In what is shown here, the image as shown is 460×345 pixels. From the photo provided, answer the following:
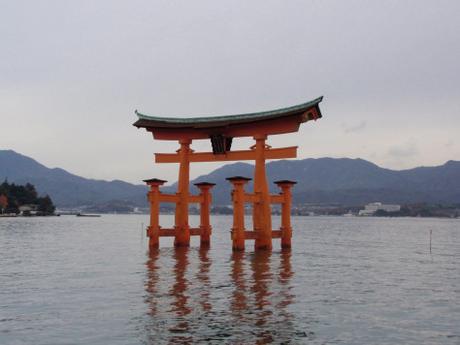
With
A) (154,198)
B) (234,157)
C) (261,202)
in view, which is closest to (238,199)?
(261,202)

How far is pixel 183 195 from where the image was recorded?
30.4m

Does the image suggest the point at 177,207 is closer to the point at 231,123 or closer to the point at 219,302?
the point at 231,123

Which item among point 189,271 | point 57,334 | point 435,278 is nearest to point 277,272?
point 189,271

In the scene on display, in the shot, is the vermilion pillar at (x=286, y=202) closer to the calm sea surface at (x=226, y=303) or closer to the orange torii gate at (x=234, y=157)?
the orange torii gate at (x=234, y=157)

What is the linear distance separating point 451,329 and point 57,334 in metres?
8.78

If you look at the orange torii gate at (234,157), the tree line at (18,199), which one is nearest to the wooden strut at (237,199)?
the orange torii gate at (234,157)

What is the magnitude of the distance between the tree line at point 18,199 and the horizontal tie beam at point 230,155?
10715cm

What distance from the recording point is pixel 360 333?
10953 millimetres

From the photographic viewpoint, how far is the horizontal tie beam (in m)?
27.4

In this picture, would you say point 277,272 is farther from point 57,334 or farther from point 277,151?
point 57,334

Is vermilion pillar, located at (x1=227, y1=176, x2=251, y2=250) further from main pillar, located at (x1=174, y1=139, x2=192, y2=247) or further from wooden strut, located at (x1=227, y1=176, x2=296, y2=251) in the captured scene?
main pillar, located at (x1=174, y1=139, x2=192, y2=247)

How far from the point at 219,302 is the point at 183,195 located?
1663 centimetres

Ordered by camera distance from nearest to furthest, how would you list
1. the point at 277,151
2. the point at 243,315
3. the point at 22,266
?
1. the point at 243,315
2. the point at 22,266
3. the point at 277,151

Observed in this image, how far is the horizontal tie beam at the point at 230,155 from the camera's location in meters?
27.4
